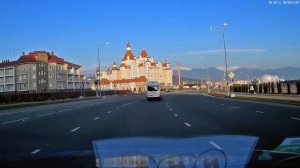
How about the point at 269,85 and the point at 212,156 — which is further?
the point at 269,85

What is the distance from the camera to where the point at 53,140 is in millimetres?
16984

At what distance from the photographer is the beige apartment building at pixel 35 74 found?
14312cm

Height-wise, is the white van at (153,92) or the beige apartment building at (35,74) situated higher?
the beige apartment building at (35,74)

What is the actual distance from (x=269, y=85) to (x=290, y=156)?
77.9 metres

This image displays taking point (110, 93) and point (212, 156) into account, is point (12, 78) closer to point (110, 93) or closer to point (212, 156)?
point (110, 93)

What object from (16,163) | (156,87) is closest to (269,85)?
(156,87)

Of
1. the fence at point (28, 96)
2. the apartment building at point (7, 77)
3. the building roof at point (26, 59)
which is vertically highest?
the building roof at point (26, 59)

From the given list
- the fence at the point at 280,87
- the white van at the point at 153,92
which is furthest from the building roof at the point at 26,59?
the white van at the point at 153,92

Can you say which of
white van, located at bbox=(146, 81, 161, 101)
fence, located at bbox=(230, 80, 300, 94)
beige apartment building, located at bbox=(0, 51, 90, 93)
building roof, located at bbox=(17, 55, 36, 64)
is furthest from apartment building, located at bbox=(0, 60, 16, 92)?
white van, located at bbox=(146, 81, 161, 101)

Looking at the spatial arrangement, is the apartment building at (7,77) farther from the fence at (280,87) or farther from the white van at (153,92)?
the white van at (153,92)

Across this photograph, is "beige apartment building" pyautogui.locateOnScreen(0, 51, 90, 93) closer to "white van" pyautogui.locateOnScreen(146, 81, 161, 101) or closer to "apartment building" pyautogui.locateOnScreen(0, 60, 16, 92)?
"apartment building" pyautogui.locateOnScreen(0, 60, 16, 92)

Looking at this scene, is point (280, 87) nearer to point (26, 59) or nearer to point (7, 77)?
point (26, 59)

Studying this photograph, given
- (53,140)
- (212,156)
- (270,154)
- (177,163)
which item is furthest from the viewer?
(53,140)

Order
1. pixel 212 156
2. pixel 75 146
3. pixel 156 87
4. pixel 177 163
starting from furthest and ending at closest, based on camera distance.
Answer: pixel 156 87, pixel 75 146, pixel 212 156, pixel 177 163
